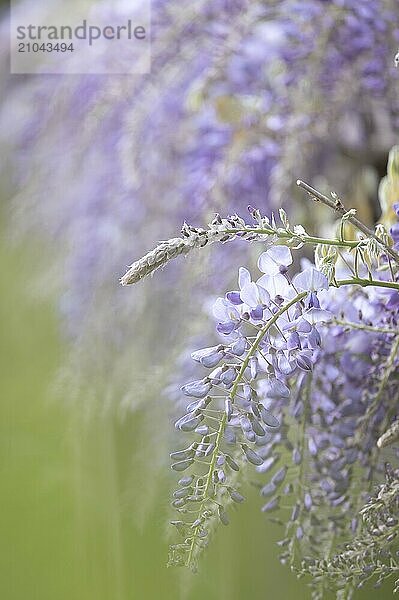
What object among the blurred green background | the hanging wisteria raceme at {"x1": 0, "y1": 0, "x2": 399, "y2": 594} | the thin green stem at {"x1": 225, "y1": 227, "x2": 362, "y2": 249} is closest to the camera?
the thin green stem at {"x1": 225, "y1": 227, "x2": 362, "y2": 249}

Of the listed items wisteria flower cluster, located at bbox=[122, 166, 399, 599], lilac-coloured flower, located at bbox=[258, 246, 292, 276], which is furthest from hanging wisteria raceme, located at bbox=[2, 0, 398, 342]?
lilac-coloured flower, located at bbox=[258, 246, 292, 276]

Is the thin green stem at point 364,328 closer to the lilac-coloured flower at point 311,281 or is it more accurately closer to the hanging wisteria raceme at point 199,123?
the lilac-coloured flower at point 311,281

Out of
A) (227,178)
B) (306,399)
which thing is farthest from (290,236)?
(227,178)

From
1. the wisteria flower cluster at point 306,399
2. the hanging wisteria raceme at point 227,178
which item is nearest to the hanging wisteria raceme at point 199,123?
the hanging wisteria raceme at point 227,178

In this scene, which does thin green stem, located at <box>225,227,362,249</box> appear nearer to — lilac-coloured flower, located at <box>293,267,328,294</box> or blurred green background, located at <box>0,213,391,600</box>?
lilac-coloured flower, located at <box>293,267,328,294</box>

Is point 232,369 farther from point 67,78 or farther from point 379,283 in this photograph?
point 67,78
